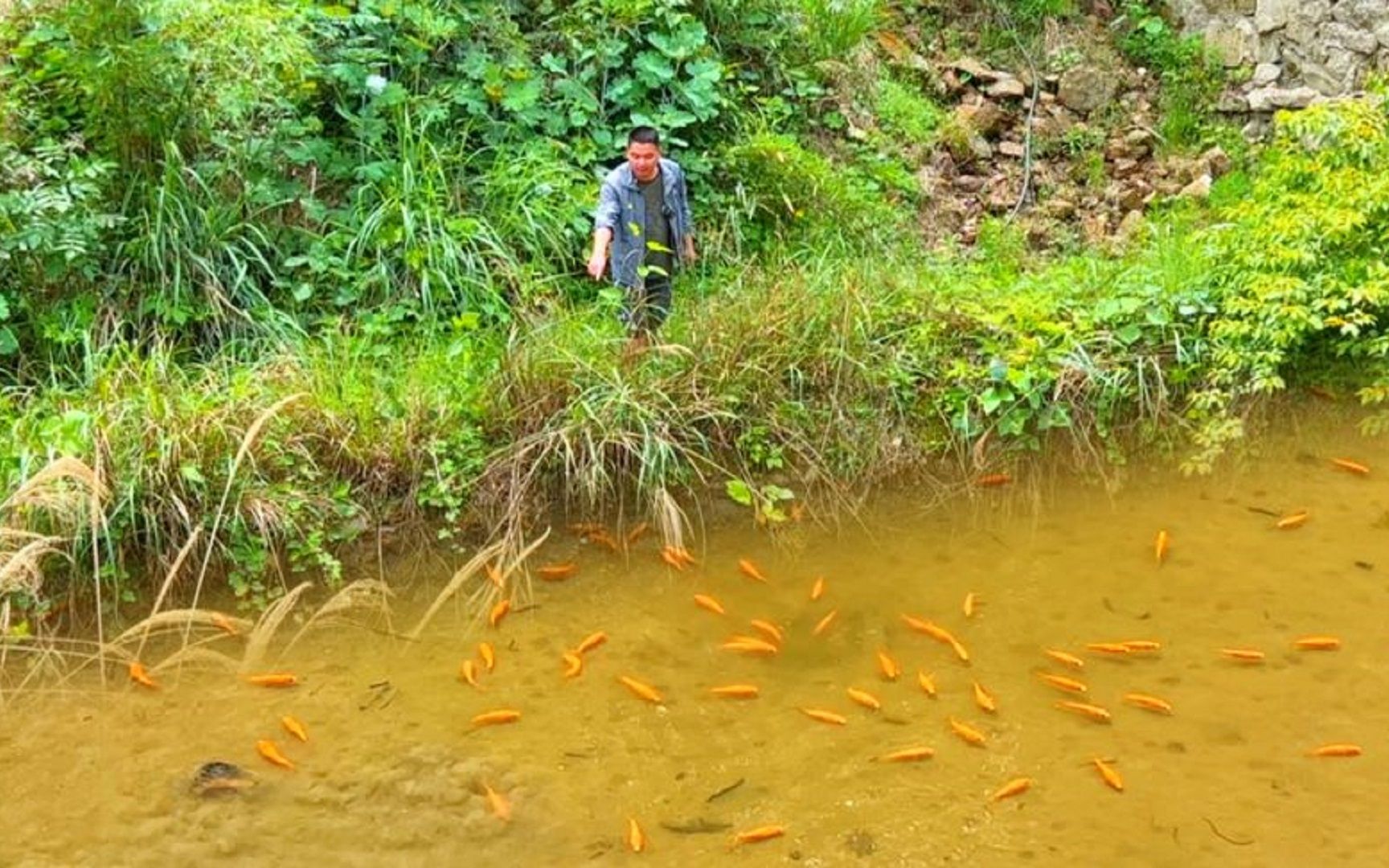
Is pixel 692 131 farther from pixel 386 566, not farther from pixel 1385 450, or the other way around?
pixel 1385 450

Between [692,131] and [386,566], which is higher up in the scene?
[692,131]

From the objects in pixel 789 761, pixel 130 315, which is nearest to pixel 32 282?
pixel 130 315

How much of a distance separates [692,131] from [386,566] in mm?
3957

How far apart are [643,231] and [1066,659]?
337 centimetres

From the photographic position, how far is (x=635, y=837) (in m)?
3.95

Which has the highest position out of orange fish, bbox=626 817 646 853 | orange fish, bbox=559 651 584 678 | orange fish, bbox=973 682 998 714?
orange fish, bbox=973 682 998 714

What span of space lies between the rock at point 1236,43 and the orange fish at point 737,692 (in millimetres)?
7462

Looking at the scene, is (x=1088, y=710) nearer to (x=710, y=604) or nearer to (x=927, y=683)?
(x=927, y=683)

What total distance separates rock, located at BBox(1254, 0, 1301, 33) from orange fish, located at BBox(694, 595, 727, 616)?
7.19 m

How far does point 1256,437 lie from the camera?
6.64 m

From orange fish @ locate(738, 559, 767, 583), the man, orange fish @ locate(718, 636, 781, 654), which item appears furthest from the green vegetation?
orange fish @ locate(718, 636, 781, 654)

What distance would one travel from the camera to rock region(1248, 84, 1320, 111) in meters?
9.38

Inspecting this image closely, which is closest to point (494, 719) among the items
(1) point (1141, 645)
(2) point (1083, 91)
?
(1) point (1141, 645)

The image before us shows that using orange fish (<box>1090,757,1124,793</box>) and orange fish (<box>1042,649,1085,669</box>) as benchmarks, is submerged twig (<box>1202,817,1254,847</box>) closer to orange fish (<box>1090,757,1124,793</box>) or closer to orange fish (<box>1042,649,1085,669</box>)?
orange fish (<box>1090,757,1124,793</box>)
